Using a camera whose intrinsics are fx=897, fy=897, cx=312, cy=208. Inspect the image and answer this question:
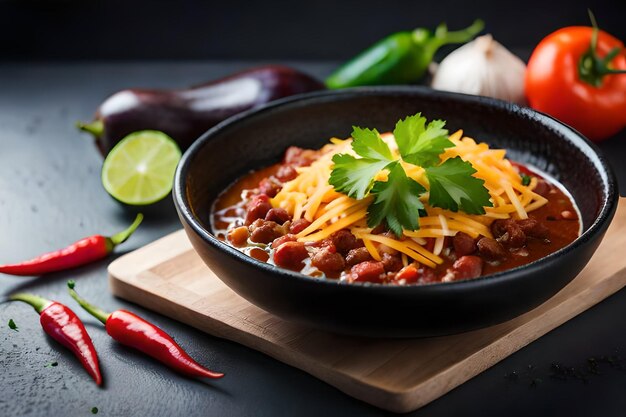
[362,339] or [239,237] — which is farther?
[239,237]

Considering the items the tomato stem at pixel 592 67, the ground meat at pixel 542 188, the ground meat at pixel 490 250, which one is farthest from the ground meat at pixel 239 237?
the tomato stem at pixel 592 67

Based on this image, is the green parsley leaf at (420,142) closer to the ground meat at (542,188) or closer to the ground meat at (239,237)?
the ground meat at (542,188)

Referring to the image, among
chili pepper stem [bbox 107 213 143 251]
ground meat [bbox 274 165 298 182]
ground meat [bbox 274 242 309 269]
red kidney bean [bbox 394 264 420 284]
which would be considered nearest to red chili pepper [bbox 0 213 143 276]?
chili pepper stem [bbox 107 213 143 251]

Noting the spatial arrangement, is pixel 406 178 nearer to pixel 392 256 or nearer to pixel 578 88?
pixel 392 256

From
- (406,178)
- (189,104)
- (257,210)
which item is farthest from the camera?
(189,104)

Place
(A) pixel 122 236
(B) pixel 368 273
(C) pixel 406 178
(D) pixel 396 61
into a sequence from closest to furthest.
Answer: (B) pixel 368 273
(C) pixel 406 178
(A) pixel 122 236
(D) pixel 396 61

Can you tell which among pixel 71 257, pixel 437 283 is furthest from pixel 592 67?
pixel 71 257
